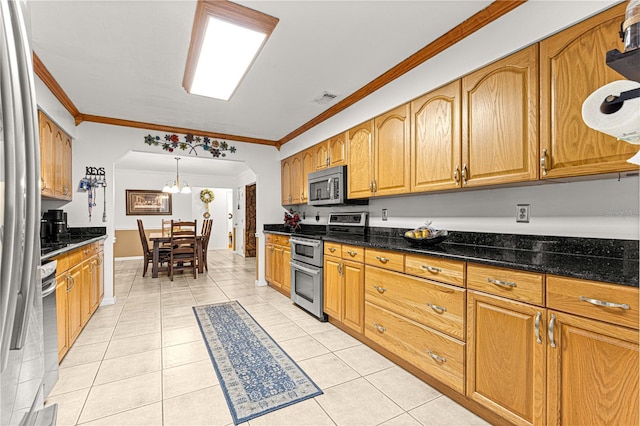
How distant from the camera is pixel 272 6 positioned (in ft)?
5.76

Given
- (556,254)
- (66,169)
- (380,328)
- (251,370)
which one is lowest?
(251,370)

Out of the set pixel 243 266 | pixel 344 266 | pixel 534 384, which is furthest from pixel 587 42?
pixel 243 266

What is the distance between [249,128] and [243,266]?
3374 mm

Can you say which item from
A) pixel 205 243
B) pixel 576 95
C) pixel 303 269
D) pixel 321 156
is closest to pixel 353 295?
pixel 303 269

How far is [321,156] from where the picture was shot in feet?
12.4

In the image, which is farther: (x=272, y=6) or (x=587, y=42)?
(x=272, y=6)

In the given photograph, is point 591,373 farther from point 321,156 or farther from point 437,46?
point 321,156

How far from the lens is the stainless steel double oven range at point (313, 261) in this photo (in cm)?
308

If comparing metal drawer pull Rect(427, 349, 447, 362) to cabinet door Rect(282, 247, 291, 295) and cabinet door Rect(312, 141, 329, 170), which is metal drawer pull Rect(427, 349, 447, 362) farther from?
cabinet door Rect(312, 141, 329, 170)

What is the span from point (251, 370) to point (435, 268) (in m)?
1.46

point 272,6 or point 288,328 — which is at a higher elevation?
point 272,6

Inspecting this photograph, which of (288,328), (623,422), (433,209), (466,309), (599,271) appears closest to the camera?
(623,422)

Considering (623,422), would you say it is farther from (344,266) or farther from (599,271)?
(344,266)

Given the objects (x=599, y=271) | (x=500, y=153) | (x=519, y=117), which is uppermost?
(x=519, y=117)
